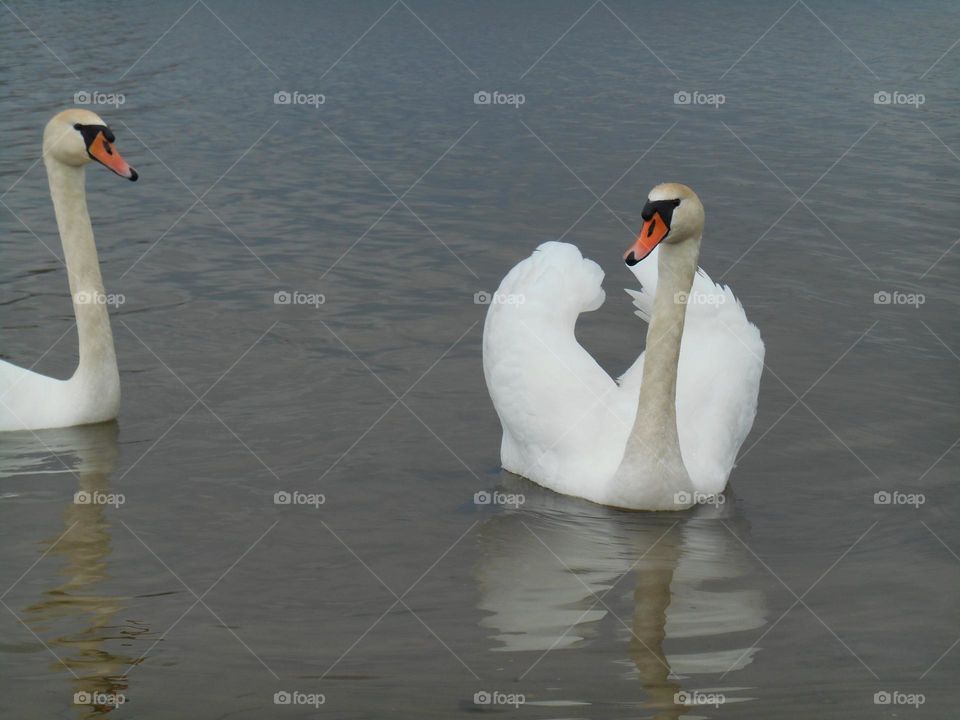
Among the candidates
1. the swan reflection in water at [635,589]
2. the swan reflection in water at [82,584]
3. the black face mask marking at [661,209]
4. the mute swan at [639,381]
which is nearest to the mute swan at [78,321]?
the swan reflection in water at [82,584]

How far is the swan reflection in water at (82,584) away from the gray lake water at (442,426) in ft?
0.06

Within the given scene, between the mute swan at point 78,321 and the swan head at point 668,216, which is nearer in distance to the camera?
the swan head at point 668,216

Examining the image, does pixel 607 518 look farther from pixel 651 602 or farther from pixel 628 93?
pixel 628 93

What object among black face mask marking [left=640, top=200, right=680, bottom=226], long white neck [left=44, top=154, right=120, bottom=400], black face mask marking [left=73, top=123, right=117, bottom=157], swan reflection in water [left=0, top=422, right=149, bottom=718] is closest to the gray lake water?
swan reflection in water [left=0, top=422, right=149, bottom=718]

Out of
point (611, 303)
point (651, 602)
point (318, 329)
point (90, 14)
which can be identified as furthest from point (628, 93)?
point (651, 602)

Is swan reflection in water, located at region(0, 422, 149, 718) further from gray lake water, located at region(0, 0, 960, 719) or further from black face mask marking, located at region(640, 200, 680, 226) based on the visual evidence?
Answer: black face mask marking, located at region(640, 200, 680, 226)

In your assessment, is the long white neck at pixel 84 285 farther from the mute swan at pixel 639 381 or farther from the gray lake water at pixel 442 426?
the mute swan at pixel 639 381

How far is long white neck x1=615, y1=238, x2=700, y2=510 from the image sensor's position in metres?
7.07

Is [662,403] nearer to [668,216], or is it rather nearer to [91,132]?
[668,216]

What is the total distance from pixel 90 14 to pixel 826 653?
77.6 ft

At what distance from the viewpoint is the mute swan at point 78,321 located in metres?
8.11

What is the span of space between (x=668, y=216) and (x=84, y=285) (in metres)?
3.64

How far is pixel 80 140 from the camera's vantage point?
8141 mm

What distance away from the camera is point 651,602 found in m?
6.30
